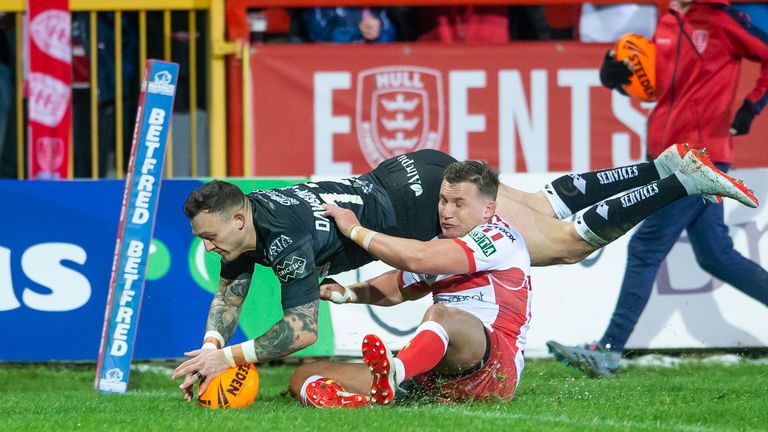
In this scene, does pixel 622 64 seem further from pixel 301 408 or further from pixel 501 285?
pixel 301 408

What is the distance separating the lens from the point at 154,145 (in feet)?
30.6

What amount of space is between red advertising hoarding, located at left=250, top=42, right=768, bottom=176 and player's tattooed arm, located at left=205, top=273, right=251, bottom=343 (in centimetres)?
449

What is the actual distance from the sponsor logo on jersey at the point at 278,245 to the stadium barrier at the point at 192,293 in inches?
119

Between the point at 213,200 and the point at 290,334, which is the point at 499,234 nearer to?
the point at 290,334

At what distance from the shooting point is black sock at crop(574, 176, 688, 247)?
26.1 ft

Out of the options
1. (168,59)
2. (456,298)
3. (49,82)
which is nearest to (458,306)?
(456,298)

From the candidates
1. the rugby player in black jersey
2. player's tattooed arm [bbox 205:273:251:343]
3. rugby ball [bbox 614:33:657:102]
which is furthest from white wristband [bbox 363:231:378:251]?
rugby ball [bbox 614:33:657:102]

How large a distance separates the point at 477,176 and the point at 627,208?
123 centimetres

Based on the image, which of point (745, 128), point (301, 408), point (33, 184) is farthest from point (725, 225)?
point (33, 184)

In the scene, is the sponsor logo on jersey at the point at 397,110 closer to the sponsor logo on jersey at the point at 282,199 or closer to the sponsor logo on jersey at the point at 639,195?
the sponsor logo on jersey at the point at 639,195

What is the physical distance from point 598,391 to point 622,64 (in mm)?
3027

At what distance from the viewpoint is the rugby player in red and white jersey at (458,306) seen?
671 centimetres

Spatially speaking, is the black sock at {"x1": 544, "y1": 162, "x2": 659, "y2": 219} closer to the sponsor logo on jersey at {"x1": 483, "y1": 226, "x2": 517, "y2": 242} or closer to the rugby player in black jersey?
the rugby player in black jersey

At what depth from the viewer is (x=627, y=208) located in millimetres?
7973
